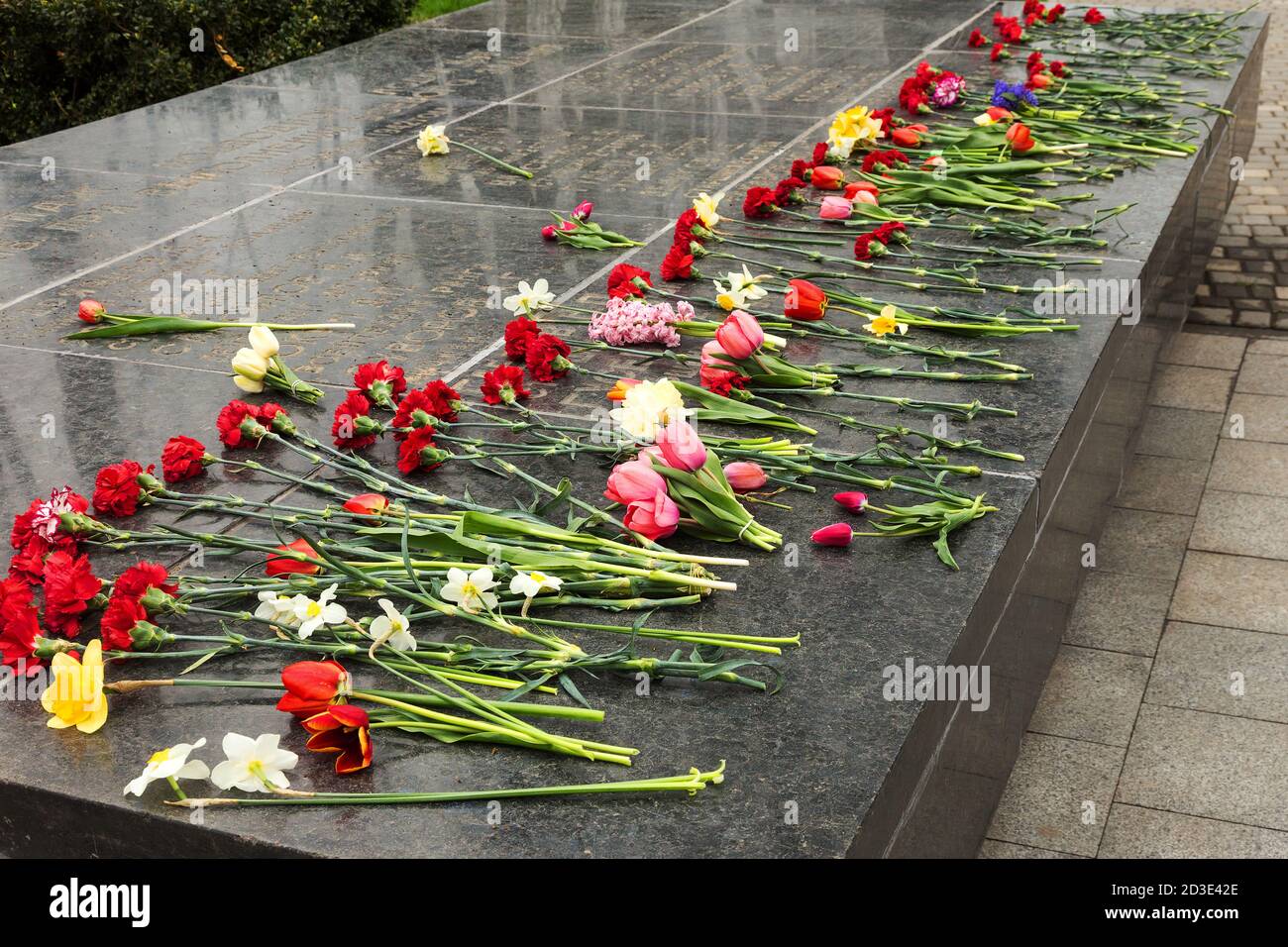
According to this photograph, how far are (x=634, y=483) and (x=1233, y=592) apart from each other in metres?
2.42

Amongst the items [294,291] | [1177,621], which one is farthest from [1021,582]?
[294,291]

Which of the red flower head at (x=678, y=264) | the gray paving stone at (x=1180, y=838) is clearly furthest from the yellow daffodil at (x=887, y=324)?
the gray paving stone at (x=1180, y=838)

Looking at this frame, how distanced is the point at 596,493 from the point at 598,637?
476 mm

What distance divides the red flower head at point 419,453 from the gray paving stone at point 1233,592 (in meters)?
2.33

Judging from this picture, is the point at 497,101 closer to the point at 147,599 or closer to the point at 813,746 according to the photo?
the point at 147,599

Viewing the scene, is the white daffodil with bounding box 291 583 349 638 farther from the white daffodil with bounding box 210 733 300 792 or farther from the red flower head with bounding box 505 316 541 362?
the red flower head with bounding box 505 316 541 362

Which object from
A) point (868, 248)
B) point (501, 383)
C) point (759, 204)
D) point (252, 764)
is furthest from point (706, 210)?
point (252, 764)

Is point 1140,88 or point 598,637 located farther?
point 1140,88

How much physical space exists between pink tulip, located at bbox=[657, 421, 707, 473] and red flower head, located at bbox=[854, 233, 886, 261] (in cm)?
148

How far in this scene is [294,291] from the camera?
12.2 feet

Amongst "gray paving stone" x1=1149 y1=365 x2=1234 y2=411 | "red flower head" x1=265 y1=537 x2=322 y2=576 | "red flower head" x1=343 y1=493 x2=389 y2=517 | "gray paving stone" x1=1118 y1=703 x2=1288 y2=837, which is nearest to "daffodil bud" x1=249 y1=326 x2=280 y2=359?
"red flower head" x1=343 y1=493 x2=389 y2=517

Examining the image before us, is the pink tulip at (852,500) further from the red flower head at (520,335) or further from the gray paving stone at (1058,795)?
the gray paving stone at (1058,795)

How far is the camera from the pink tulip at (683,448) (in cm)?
229
